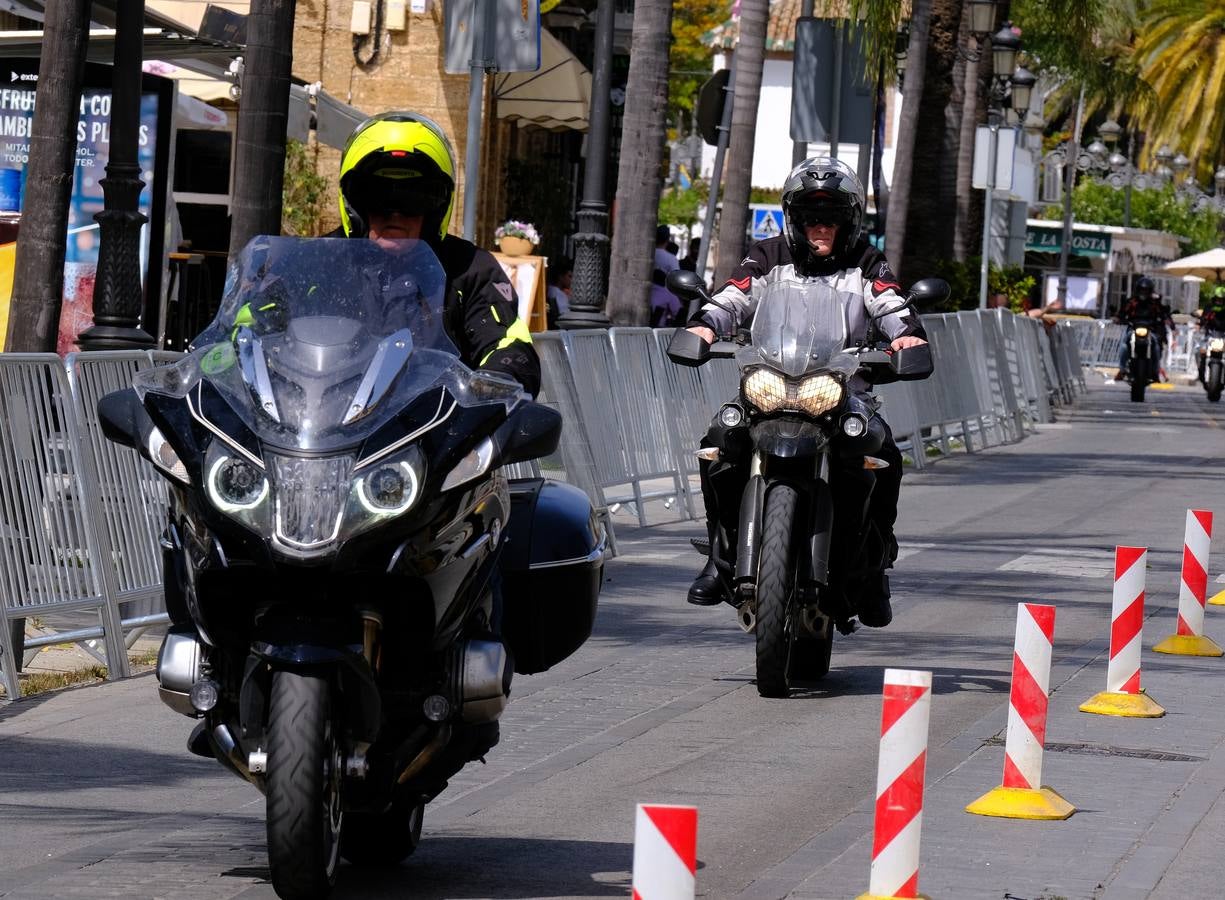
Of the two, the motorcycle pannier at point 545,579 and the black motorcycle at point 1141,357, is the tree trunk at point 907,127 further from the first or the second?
the motorcycle pannier at point 545,579

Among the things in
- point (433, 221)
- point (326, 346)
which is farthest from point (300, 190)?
point (326, 346)

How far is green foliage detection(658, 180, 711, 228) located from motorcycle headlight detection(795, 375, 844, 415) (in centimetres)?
6507

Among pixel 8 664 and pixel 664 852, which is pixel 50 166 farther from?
pixel 664 852

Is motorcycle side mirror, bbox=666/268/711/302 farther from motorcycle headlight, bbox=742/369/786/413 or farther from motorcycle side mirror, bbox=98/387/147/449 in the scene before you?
motorcycle side mirror, bbox=98/387/147/449

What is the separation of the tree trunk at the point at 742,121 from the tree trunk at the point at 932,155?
6.97 meters

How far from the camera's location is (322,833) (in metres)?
5.21

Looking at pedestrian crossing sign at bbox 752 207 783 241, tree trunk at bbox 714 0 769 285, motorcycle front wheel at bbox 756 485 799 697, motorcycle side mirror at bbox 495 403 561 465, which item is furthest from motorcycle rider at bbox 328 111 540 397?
pedestrian crossing sign at bbox 752 207 783 241

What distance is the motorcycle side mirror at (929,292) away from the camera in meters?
9.24

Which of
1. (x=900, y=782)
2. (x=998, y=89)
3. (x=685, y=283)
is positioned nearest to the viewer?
(x=900, y=782)

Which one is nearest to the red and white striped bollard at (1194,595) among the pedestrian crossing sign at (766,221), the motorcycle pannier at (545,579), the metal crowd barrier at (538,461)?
the metal crowd barrier at (538,461)

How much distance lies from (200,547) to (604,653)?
5375 millimetres

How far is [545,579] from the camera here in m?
6.09

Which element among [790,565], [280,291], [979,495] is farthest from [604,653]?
[979,495]

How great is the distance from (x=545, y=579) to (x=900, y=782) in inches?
40.9
